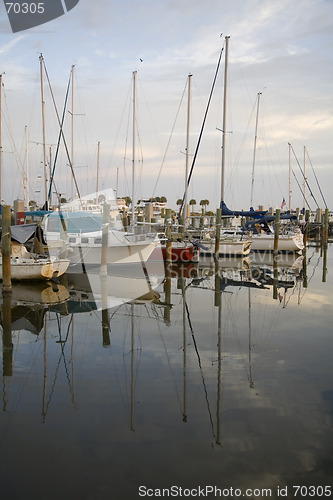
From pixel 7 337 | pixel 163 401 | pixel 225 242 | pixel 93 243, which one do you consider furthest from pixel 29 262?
pixel 225 242

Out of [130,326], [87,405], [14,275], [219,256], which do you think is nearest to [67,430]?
[87,405]

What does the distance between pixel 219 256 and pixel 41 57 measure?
1805cm

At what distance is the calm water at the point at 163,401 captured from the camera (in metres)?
5.36

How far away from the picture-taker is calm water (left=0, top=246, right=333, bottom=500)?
211 inches

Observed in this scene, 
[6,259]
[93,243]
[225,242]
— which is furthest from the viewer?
[225,242]

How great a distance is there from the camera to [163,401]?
745 cm

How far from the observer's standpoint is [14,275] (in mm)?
18422

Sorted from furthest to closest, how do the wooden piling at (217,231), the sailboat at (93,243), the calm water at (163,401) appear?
the wooden piling at (217,231)
the sailboat at (93,243)
the calm water at (163,401)

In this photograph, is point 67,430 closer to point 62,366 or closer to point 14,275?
point 62,366

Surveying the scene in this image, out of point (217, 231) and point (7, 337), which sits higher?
point (217, 231)

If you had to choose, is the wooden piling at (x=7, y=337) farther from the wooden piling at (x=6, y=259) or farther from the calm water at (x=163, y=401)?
the wooden piling at (x=6, y=259)

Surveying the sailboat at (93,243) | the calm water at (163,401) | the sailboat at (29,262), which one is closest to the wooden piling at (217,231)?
the sailboat at (93,243)

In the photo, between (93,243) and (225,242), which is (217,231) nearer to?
(225,242)

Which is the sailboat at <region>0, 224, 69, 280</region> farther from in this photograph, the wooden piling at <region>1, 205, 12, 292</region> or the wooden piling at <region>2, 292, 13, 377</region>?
the wooden piling at <region>2, 292, 13, 377</region>
